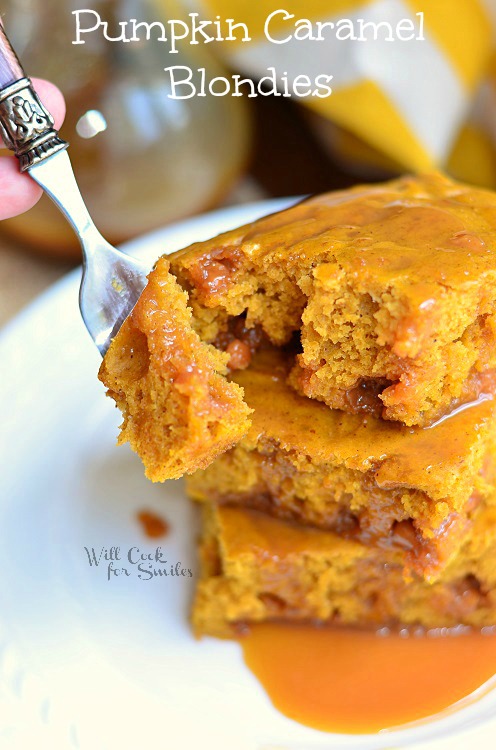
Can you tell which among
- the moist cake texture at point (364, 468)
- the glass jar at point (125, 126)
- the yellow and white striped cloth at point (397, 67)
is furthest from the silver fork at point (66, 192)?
the yellow and white striped cloth at point (397, 67)

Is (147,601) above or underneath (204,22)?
underneath

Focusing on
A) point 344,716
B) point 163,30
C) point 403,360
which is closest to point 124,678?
point 344,716

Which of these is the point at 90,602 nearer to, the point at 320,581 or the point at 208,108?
→ the point at 320,581

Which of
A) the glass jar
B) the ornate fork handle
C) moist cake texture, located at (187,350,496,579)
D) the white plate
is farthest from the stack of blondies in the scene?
the glass jar

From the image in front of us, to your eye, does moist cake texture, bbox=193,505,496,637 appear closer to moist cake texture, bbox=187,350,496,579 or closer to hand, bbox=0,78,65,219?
moist cake texture, bbox=187,350,496,579

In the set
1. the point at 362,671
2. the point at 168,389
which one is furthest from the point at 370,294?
the point at 362,671

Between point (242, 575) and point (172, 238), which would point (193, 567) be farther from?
point (172, 238)
